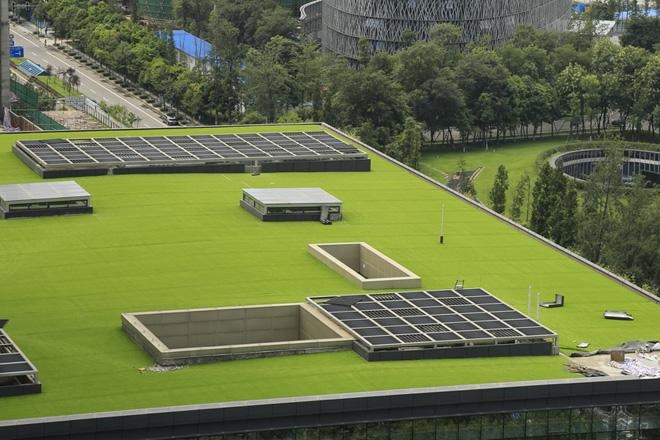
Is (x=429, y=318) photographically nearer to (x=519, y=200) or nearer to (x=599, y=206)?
(x=519, y=200)

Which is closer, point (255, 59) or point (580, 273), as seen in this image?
point (580, 273)

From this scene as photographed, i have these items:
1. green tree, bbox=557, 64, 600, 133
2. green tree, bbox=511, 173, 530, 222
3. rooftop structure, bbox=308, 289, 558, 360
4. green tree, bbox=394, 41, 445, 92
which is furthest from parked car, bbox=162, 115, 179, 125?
rooftop structure, bbox=308, 289, 558, 360

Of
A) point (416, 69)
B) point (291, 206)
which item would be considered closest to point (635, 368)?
point (291, 206)

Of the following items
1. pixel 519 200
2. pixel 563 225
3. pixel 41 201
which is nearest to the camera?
pixel 41 201

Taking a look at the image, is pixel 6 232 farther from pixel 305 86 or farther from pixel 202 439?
pixel 305 86

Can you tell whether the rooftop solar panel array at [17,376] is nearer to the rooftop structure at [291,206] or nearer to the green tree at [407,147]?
the rooftop structure at [291,206]

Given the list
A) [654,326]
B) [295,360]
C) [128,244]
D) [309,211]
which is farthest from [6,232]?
[654,326]
